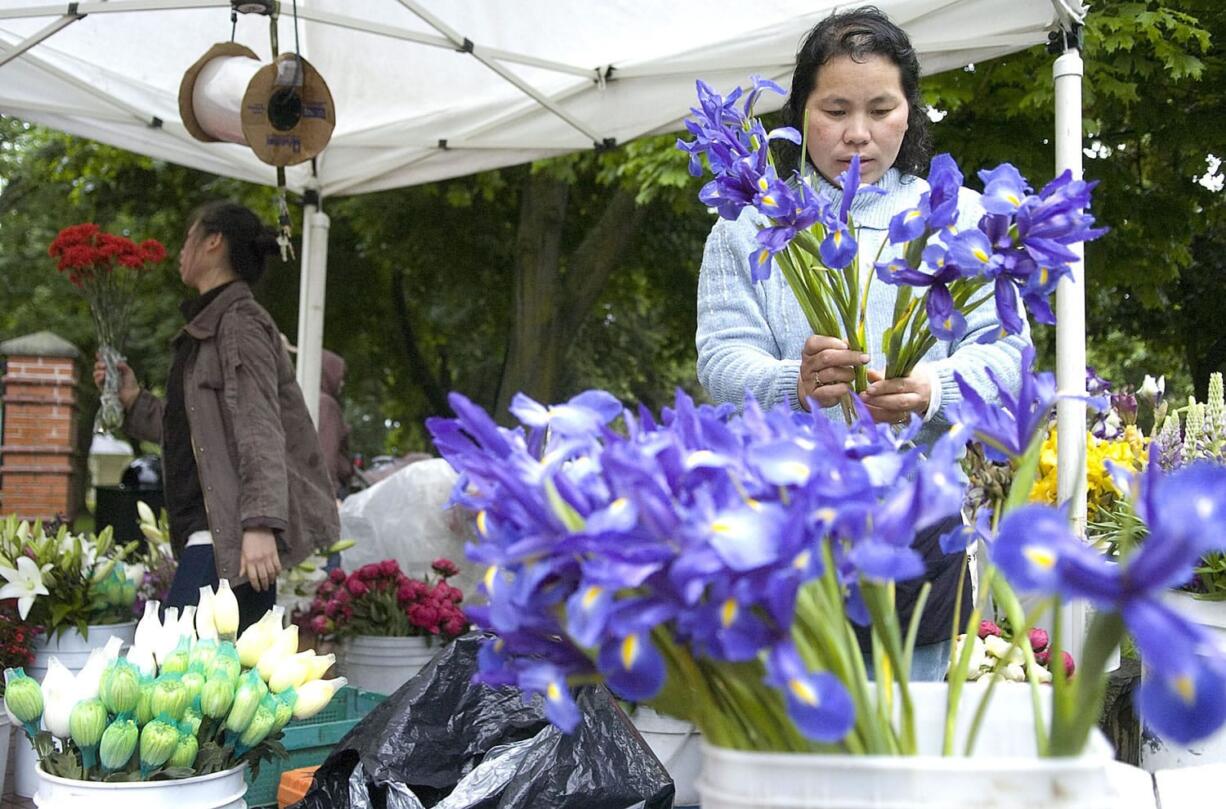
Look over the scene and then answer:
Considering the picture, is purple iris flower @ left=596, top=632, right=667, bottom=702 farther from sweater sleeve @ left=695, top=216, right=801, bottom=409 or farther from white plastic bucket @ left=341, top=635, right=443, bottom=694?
white plastic bucket @ left=341, top=635, right=443, bottom=694

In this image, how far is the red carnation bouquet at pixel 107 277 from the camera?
12.1ft

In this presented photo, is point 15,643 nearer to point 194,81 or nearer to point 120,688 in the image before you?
point 120,688

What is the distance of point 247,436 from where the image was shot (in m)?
2.91

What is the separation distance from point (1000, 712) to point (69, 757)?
138 cm

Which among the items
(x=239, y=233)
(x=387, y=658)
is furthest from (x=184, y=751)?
(x=387, y=658)

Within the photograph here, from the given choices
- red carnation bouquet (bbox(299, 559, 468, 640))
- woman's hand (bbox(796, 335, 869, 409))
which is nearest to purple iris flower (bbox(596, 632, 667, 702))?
woman's hand (bbox(796, 335, 869, 409))

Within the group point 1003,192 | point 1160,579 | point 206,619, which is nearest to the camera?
point 1160,579

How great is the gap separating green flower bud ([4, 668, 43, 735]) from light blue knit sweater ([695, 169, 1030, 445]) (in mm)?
1065

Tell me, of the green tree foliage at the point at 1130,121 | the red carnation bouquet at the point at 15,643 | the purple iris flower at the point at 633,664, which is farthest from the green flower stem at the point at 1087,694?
the green tree foliage at the point at 1130,121

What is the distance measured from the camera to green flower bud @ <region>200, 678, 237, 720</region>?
1.69 m

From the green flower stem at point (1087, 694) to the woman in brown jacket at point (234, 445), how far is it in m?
2.47

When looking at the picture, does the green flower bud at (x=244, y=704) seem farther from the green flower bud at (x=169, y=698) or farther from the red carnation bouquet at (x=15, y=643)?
the red carnation bouquet at (x=15, y=643)

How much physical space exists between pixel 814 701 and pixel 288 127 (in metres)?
3.20

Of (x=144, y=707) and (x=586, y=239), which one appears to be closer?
(x=144, y=707)
